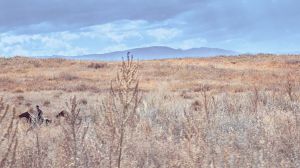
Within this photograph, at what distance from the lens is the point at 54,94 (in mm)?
26750

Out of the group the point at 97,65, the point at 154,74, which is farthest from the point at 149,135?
the point at 97,65

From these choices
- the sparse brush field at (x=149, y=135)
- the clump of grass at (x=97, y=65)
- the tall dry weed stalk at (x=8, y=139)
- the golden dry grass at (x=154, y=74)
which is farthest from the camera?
the clump of grass at (x=97, y=65)

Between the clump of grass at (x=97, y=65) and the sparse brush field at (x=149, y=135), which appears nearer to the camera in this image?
the sparse brush field at (x=149, y=135)

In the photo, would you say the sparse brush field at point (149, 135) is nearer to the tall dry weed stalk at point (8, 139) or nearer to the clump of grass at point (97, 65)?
the tall dry weed stalk at point (8, 139)

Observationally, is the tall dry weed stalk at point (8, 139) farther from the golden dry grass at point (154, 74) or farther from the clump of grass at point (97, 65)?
the clump of grass at point (97, 65)

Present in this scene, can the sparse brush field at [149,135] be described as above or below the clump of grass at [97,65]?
above

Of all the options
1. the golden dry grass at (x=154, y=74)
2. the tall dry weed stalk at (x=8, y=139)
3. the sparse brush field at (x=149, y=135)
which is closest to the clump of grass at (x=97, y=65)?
the golden dry grass at (x=154, y=74)

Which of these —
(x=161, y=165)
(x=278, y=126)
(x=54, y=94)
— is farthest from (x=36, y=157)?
(x=54, y=94)

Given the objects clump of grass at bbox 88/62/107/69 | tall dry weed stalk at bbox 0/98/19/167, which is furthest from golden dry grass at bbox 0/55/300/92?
tall dry weed stalk at bbox 0/98/19/167

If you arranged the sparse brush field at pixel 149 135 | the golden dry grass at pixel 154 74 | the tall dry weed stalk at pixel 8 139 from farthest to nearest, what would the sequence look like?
1. the golden dry grass at pixel 154 74
2. the sparse brush field at pixel 149 135
3. the tall dry weed stalk at pixel 8 139

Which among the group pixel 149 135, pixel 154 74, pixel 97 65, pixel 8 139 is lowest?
pixel 154 74

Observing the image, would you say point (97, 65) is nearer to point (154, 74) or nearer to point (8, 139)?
point (154, 74)

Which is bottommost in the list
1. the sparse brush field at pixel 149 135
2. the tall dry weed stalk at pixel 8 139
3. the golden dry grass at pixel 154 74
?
the golden dry grass at pixel 154 74

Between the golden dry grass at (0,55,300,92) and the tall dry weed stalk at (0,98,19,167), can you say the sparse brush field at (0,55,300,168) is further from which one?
the golden dry grass at (0,55,300,92)
